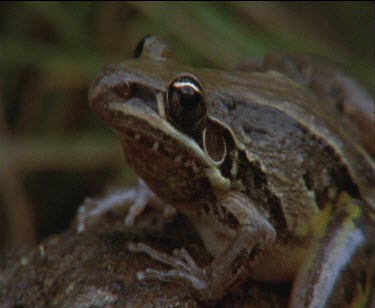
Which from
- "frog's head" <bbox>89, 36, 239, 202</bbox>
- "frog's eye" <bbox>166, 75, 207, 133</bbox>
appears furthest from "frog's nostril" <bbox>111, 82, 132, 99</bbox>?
"frog's eye" <bbox>166, 75, 207, 133</bbox>

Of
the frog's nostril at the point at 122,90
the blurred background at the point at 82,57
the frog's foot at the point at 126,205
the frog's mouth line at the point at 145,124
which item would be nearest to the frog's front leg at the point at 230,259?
the frog's mouth line at the point at 145,124

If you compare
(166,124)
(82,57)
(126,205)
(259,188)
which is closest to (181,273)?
(259,188)

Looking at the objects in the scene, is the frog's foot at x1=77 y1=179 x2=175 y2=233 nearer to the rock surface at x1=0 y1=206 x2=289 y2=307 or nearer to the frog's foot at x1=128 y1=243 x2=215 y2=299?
the rock surface at x1=0 y1=206 x2=289 y2=307

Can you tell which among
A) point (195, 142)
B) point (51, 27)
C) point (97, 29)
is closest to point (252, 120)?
point (195, 142)

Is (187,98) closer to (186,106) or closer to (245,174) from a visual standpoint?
(186,106)

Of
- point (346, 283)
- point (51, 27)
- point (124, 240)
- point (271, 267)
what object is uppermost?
point (346, 283)

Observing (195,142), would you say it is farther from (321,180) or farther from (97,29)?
(97,29)
